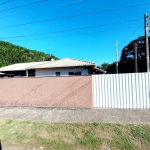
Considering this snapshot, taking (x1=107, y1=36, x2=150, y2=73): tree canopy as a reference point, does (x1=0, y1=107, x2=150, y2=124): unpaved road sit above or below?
below

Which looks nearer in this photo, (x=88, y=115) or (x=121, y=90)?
(x=88, y=115)

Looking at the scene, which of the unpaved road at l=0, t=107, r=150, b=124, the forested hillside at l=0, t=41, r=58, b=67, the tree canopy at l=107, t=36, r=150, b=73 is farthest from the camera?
the forested hillside at l=0, t=41, r=58, b=67

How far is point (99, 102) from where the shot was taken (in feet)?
25.0

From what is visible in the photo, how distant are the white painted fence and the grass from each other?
7.18 ft

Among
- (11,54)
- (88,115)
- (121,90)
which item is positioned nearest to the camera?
(88,115)

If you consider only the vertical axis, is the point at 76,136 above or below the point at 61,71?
below

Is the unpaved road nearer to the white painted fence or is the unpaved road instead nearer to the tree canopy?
the white painted fence

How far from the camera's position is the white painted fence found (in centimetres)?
702

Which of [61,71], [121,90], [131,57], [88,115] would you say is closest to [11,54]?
→ [61,71]

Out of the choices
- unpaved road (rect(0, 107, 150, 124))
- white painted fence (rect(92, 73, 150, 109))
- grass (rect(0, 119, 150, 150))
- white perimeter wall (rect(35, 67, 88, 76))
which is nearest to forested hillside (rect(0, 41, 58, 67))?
Result: white perimeter wall (rect(35, 67, 88, 76))

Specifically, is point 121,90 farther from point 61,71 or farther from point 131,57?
point 131,57

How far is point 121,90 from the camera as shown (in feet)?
23.8

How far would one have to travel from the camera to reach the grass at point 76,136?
421cm

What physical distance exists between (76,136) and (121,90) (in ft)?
12.1
